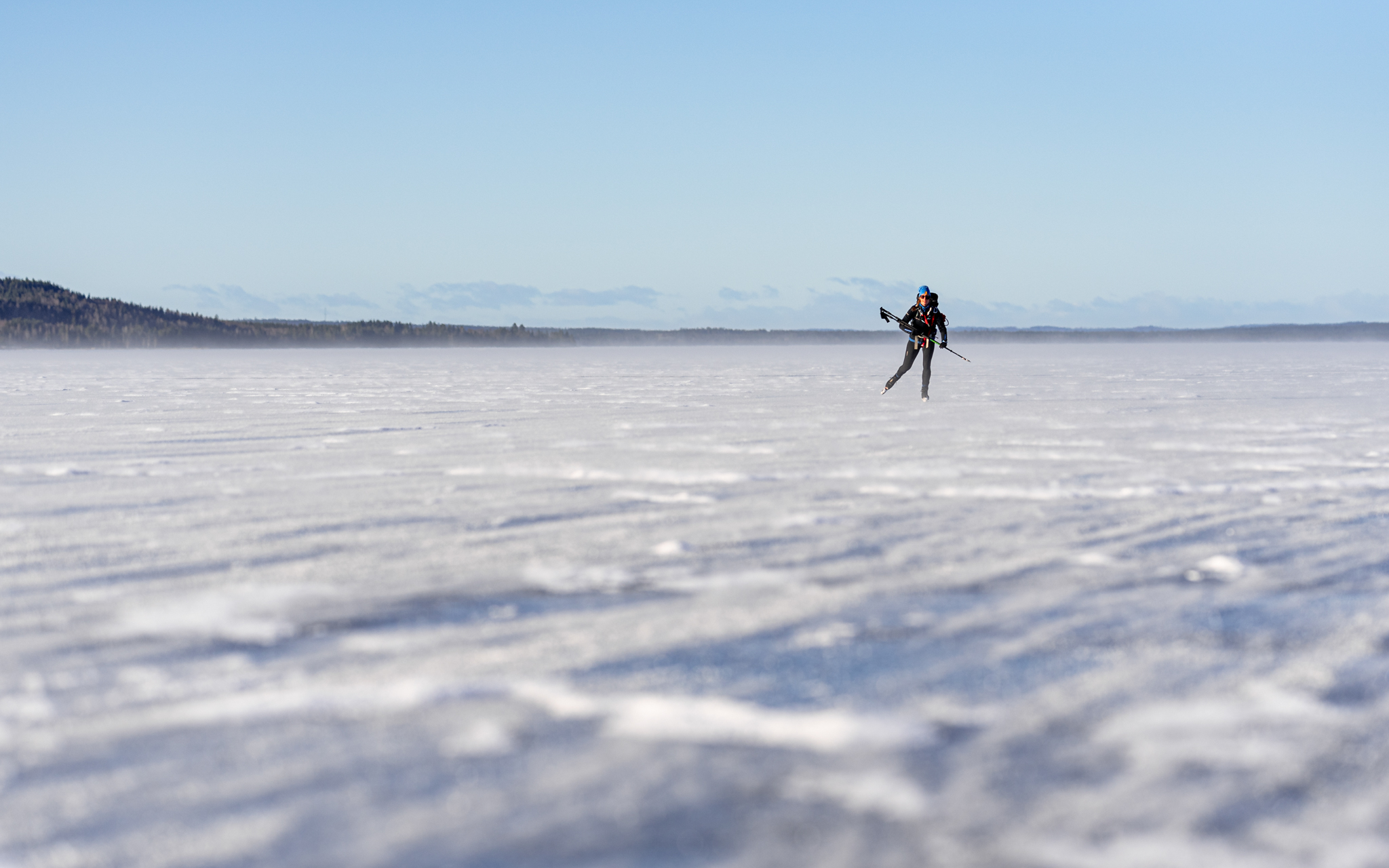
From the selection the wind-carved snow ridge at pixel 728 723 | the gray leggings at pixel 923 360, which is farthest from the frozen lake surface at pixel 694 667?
the gray leggings at pixel 923 360

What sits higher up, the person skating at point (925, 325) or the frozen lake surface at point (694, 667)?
the person skating at point (925, 325)

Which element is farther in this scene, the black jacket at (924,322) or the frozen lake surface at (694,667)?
the black jacket at (924,322)

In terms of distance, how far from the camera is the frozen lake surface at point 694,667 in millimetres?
1919

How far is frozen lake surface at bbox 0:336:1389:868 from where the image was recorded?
1.92 m

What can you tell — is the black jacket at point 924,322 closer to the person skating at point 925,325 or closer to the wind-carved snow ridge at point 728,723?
the person skating at point 925,325

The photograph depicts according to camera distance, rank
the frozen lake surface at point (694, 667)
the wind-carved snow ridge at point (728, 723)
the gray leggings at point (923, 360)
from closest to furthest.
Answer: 1. the frozen lake surface at point (694, 667)
2. the wind-carved snow ridge at point (728, 723)
3. the gray leggings at point (923, 360)

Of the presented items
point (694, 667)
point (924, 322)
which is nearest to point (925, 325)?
point (924, 322)

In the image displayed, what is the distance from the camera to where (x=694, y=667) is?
2.77m

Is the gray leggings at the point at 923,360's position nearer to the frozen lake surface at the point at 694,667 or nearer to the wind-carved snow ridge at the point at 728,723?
the frozen lake surface at the point at 694,667

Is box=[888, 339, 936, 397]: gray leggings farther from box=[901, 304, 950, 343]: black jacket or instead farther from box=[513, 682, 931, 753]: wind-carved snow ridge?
box=[513, 682, 931, 753]: wind-carved snow ridge

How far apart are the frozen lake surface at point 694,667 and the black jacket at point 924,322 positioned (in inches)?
321

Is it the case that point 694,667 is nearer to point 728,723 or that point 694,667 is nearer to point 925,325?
point 728,723

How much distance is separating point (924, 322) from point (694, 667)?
12505mm

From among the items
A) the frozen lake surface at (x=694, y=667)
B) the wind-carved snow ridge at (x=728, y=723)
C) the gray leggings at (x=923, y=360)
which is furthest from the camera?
the gray leggings at (x=923, y=360)
